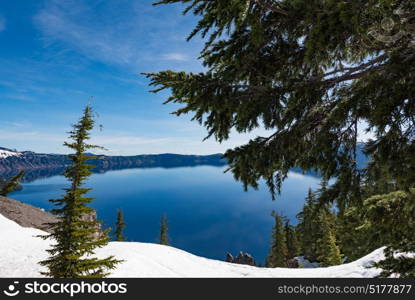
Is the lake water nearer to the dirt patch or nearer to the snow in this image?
the snow

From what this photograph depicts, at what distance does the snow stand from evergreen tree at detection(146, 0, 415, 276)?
8.22m

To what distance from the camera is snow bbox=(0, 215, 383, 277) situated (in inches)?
408

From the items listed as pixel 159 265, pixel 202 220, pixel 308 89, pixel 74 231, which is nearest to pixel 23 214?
pixel 159 265

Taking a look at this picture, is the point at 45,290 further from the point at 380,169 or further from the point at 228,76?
the point at 380,169

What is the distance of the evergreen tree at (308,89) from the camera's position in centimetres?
329

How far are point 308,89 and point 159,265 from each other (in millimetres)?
10841

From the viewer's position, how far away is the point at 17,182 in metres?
33.1

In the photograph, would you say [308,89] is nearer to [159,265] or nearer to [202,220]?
[159,265]

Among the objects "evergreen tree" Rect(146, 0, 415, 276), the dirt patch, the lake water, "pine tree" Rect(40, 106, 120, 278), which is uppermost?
"evergreen tree" Rect(146, 0, 415, 276)

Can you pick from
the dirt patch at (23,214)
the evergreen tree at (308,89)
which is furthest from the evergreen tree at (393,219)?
the dirt patch at (23,214)

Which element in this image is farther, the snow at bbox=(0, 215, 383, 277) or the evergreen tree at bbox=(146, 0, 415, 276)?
the snow at bbox=(0, 215, 383, 277)

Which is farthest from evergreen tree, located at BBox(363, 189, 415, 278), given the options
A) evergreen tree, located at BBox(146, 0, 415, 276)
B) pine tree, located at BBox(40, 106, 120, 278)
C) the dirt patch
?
the dirt patch

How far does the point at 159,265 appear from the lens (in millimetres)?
11352

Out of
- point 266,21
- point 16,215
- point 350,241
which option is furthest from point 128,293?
point 350,241
